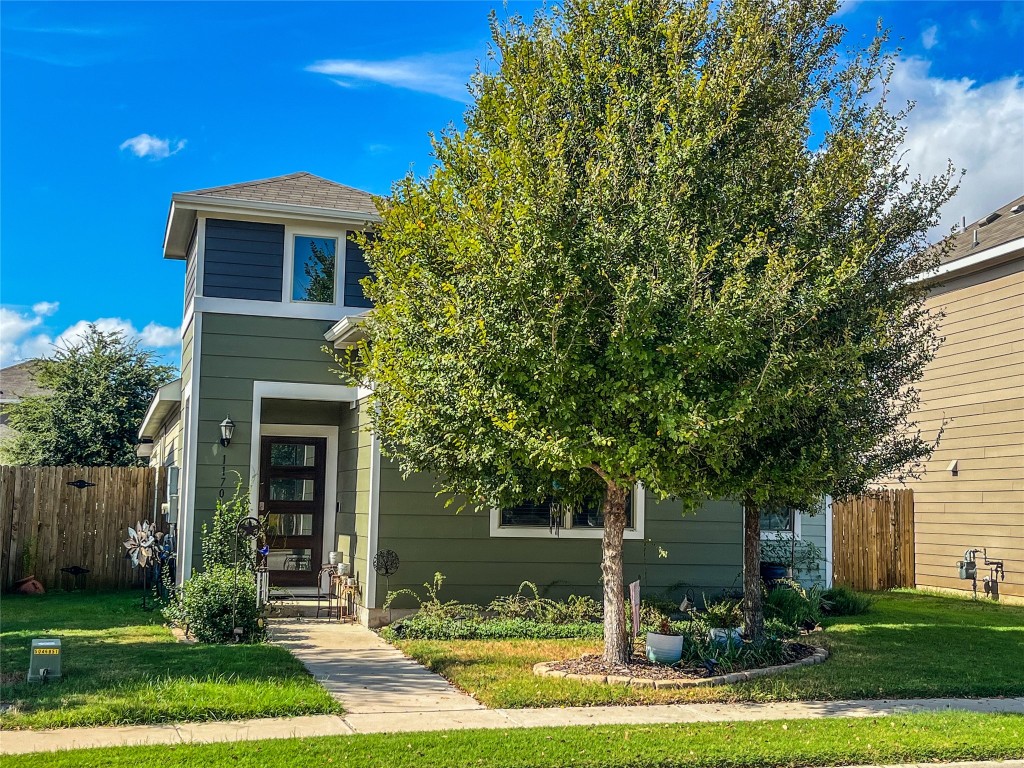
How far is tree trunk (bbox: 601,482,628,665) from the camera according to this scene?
849 centimetres

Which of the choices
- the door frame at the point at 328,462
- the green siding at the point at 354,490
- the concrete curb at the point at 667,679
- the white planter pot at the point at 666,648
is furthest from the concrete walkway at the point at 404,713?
the door frame at the point at 328,462

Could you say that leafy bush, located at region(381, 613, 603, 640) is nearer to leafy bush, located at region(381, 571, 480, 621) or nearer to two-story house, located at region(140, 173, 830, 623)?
leafy bush, located at region(381, 571, 480, 621)

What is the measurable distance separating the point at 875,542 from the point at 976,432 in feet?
8.96

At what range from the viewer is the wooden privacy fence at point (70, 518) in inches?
572

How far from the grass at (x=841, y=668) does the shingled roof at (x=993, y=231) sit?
6252 millimetres

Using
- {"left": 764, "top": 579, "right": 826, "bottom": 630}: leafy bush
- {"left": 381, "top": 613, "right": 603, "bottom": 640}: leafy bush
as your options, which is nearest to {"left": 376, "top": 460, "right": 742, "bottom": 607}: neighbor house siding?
{"left": 381, "top": 613, "right": 603, "bottom": 640}: leafy bush

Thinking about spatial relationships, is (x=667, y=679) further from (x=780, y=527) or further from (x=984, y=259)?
(x=984, y=259)

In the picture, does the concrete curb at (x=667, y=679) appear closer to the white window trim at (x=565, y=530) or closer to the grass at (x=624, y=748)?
the grass at (x=624, y=748)

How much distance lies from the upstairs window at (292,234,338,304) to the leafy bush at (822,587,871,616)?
8022 mm

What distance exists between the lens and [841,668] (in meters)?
8.81

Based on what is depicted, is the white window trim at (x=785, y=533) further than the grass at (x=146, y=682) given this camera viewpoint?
Yes

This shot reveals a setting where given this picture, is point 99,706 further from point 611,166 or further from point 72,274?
point 72,274

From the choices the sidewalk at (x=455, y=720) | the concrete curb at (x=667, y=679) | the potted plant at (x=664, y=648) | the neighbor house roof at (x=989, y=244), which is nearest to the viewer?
the sidewalk at (x=455, y=720)

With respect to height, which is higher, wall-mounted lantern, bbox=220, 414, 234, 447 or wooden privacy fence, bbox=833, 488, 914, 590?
wall-mounted lantern, bbox=220, 414, 234, 447
